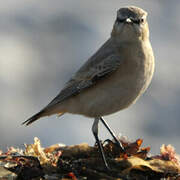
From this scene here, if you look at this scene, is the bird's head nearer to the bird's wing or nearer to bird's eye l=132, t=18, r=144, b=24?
Result: bird's eye l=132, t=18, r=144, b=24

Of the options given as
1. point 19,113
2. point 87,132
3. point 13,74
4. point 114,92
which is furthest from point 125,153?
point 13,74

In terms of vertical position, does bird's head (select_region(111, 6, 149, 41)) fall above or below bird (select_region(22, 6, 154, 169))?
above

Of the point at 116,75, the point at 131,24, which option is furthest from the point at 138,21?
the point at 116,75

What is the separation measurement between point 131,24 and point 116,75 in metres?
0.82

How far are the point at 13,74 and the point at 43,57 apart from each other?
2.33 m

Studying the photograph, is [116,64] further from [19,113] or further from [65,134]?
[19,113]

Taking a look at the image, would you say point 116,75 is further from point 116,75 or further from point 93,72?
point 93,72

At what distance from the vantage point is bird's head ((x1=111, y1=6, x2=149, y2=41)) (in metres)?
8.97

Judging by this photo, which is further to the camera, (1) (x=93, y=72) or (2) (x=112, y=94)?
(1) (x=93, y=72)

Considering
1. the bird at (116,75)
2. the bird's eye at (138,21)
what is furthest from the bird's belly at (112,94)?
the bird's eye at (138,21)

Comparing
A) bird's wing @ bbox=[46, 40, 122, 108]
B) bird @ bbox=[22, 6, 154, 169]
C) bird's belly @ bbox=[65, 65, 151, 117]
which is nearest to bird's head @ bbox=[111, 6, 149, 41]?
bird @ bbox=[22, 6, 154, 169]

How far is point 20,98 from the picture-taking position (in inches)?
784

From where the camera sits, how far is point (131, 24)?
900 centimetres

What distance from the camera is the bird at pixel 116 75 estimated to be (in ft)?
28.9
